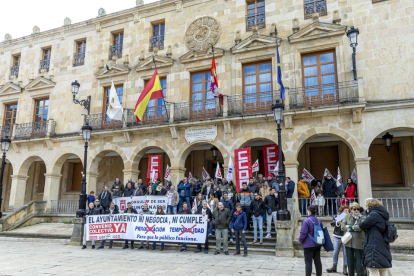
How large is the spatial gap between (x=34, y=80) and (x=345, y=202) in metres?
19.0

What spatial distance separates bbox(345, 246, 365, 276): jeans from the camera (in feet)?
20.7

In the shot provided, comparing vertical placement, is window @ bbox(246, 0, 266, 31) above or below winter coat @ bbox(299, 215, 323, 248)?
above

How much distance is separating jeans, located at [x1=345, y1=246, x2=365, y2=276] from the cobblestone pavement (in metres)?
1.07

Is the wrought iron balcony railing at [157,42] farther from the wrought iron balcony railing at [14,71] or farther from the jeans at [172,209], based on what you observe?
the wrought iron balcony railing at [14,71]

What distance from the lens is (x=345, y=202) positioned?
12.1 meters

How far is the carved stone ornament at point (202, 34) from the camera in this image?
16.6 metres

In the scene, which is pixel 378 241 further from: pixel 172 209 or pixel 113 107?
pixel 113 107

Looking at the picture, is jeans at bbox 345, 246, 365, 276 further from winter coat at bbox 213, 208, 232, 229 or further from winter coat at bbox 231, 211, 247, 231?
winter coat at bbox 213, 208, 232, 229

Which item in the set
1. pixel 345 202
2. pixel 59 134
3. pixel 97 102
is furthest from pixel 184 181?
pixel 59 134

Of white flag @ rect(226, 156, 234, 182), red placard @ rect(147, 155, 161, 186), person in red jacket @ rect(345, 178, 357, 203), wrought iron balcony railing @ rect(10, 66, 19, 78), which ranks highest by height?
wrought iron balcony railing @ rect(10, 66, 19, 78)

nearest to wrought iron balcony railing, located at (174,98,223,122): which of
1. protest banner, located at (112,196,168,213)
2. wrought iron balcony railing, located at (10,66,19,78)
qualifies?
protest banner, located at (112,196,168,213)

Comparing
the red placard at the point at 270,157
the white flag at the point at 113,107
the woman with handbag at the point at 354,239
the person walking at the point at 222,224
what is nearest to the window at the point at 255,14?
the red placard at the point at 270,157

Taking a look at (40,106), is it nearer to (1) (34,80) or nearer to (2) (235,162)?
(1) (34,80)

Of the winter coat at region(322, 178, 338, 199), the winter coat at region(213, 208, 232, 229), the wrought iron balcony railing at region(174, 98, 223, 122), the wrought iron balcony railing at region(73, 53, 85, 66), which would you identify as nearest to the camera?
the winter coat at region(213, 208, 232, 229)
